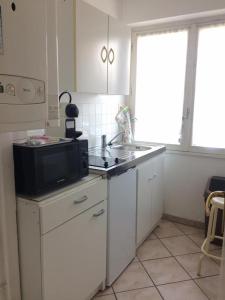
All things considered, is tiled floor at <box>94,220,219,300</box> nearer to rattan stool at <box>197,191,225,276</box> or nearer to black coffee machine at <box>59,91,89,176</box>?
rattan stool at <box>197,191,225,276</box>

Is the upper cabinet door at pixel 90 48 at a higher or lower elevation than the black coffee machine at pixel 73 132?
higher

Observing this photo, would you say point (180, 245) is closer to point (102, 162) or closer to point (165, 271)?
point (165, 271)

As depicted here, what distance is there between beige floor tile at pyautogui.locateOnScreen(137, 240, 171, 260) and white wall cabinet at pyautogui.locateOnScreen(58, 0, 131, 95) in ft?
4.88

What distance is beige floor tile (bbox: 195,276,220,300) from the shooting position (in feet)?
6.23

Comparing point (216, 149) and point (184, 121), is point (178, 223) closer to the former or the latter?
point (216, 149)

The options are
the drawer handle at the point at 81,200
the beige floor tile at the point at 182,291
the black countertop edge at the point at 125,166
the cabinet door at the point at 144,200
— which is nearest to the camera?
the drawer handle at the point at 81,200

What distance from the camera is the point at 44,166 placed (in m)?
1.36

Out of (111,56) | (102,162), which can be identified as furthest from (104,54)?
(102,162)

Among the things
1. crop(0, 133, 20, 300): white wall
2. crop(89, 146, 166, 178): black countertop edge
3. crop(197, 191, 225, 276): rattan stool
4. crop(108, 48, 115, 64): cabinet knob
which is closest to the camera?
crop(0, 133, 20, 300): white wall

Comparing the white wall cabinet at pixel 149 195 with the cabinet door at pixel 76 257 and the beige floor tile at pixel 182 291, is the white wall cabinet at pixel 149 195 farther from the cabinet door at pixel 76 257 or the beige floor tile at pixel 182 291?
the cabinet door at pixel 76 257

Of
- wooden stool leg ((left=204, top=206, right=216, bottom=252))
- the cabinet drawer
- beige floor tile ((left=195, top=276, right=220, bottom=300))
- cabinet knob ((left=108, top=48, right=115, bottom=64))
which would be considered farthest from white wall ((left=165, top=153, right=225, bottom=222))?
the cabinet drawer

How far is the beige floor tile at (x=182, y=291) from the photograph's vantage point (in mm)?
1869

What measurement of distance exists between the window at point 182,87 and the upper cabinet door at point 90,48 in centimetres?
Result: 98

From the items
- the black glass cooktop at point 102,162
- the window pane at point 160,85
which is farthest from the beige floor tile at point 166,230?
the black glass cooktop at point 102,162
